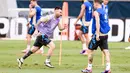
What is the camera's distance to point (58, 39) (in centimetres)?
3253

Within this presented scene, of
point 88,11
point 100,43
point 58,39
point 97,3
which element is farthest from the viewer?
point 58,39

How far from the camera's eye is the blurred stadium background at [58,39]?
16812 millimetres

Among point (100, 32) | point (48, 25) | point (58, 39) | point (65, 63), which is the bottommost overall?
point (65, 63)

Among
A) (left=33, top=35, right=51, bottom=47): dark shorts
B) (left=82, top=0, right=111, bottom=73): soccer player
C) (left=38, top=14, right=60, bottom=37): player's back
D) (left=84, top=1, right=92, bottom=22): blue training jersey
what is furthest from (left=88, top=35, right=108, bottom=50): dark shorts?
(left=84, top=1, right=92, bottom=22): blue training jersey

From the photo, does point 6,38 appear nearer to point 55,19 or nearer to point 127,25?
point 127,25

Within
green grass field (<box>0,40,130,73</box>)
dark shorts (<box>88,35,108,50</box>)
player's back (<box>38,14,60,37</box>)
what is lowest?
green grass field (<box>0,40,130,73</box>)

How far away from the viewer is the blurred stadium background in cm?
1681

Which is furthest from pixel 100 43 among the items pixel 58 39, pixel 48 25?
pixel 58 39

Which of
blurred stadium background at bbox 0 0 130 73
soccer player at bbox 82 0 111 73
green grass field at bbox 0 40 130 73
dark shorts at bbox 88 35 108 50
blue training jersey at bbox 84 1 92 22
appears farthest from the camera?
blue training jersey at bbox 84 1 92 22

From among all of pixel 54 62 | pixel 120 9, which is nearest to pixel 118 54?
pixel 54 62

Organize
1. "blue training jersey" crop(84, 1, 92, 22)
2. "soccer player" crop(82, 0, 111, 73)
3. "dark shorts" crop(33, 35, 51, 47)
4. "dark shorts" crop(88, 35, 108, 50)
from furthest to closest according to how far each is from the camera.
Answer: "blue training jersey" crop(84, 1, 92, 22)
"dark shorts" crop(33, 35, 51, 47)
"dark shorts" crop(88, 35, 108, 50)
"soccer player" crop(82, 0, 111, 73)

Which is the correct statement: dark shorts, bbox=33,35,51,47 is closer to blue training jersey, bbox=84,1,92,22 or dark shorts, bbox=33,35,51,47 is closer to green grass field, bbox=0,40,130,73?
green grass field, bbox=0,40,130,73

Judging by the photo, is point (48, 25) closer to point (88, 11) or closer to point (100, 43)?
point (100, 43)

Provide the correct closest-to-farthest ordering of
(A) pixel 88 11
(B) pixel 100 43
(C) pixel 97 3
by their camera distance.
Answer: (C) pixel 97 3 → (B) pixel 100 43 → (A) pixel 88 11
